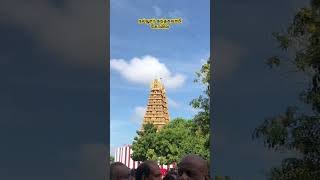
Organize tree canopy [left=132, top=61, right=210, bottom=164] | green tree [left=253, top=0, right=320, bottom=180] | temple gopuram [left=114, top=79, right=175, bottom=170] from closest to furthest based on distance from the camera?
green tree [left=253, top=0, right=320, bottom=180] → tree canopy [left=132, top=61, right=210, bottom=164] → temple gopuram [left=114, top=79, right=175, bottom=170]

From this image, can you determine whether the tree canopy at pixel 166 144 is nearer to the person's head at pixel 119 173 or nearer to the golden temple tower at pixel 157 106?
the golden temple tower at pixel 157 106

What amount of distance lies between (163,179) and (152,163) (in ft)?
2.02

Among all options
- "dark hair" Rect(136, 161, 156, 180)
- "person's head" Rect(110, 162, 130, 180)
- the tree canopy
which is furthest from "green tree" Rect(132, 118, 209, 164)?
"dark hair" Rect(136, 161, 156, 180)

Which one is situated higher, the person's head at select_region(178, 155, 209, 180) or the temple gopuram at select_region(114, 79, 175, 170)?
the temple gopuram at select_region(114, 79, 175, 170)

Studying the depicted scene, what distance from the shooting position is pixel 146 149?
7638 cm

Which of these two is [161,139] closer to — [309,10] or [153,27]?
[153,27]

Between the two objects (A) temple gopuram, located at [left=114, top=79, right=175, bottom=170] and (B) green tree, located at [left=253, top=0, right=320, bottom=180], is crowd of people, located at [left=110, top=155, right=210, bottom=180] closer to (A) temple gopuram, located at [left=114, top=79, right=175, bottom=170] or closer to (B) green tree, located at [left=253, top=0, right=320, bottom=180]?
(B) green tree, located at [left=253, top=0, right=320, bottom=180]

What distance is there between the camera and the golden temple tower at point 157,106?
12212 centimetres

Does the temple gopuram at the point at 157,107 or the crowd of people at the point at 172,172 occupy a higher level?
the temple gopuram at the point at 157,107

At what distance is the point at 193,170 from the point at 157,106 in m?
111

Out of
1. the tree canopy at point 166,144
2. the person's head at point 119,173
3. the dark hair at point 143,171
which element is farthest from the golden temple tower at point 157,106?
the dark hair at point 143,171

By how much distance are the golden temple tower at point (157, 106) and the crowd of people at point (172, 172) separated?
10648 centimetres

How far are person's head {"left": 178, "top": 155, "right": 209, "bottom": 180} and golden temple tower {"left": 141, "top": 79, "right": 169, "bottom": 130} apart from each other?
10791 centimetres

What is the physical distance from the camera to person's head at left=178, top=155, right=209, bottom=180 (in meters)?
13.1
